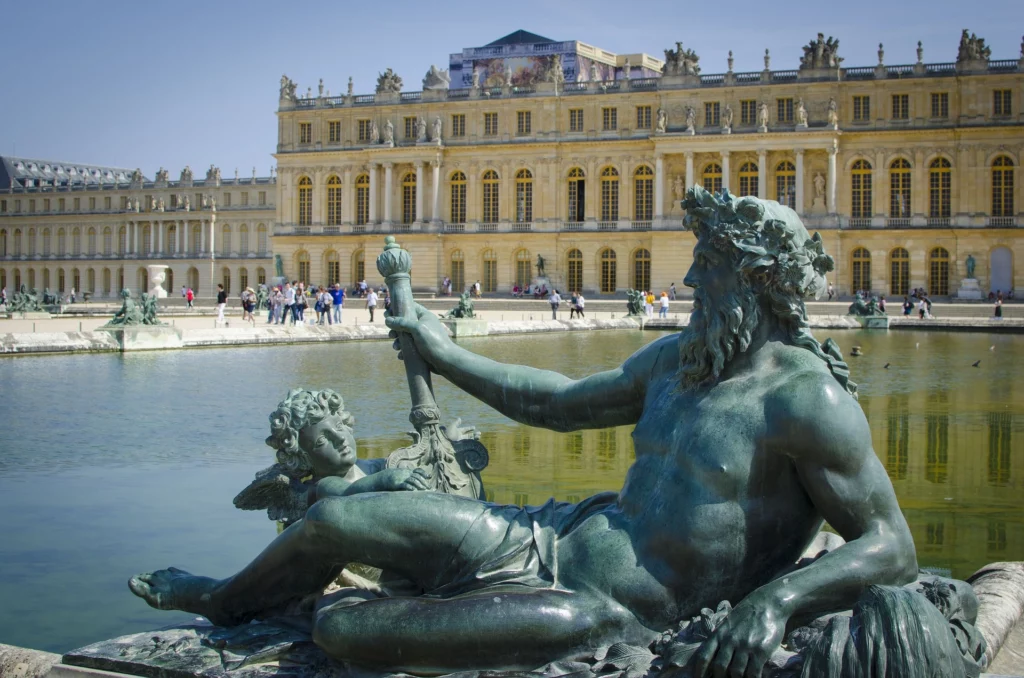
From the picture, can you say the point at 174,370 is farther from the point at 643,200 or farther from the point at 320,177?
the point at 320,177

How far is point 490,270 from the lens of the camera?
55.1m

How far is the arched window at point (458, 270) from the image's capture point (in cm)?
5541

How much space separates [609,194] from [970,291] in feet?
54.4

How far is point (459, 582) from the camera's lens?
2469 millimetres

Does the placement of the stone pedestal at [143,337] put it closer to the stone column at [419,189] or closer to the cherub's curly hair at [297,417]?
the cherub's curly hair at [297,417]

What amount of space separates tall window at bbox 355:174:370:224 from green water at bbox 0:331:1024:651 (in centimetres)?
4267

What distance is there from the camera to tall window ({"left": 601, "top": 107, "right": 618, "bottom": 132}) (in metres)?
52.6

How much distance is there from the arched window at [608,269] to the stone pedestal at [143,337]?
35.1 m

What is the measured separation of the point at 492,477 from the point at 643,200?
4744 cm

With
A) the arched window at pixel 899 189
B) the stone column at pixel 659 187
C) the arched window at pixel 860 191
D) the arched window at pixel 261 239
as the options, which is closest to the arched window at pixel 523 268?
the stone column at pixel 659 187

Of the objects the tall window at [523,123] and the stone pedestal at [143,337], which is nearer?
the stone pedestal at [143,337]

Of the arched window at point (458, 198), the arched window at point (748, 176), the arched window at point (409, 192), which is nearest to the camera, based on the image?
the arched window at point (748, 176)

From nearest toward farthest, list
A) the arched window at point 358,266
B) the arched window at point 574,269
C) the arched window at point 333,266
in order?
the arched window at point 574,269
the arched window at point 358,266
the arched window at point 333,266

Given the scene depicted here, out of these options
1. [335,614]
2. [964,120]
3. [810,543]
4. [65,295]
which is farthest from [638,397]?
[65,295]
